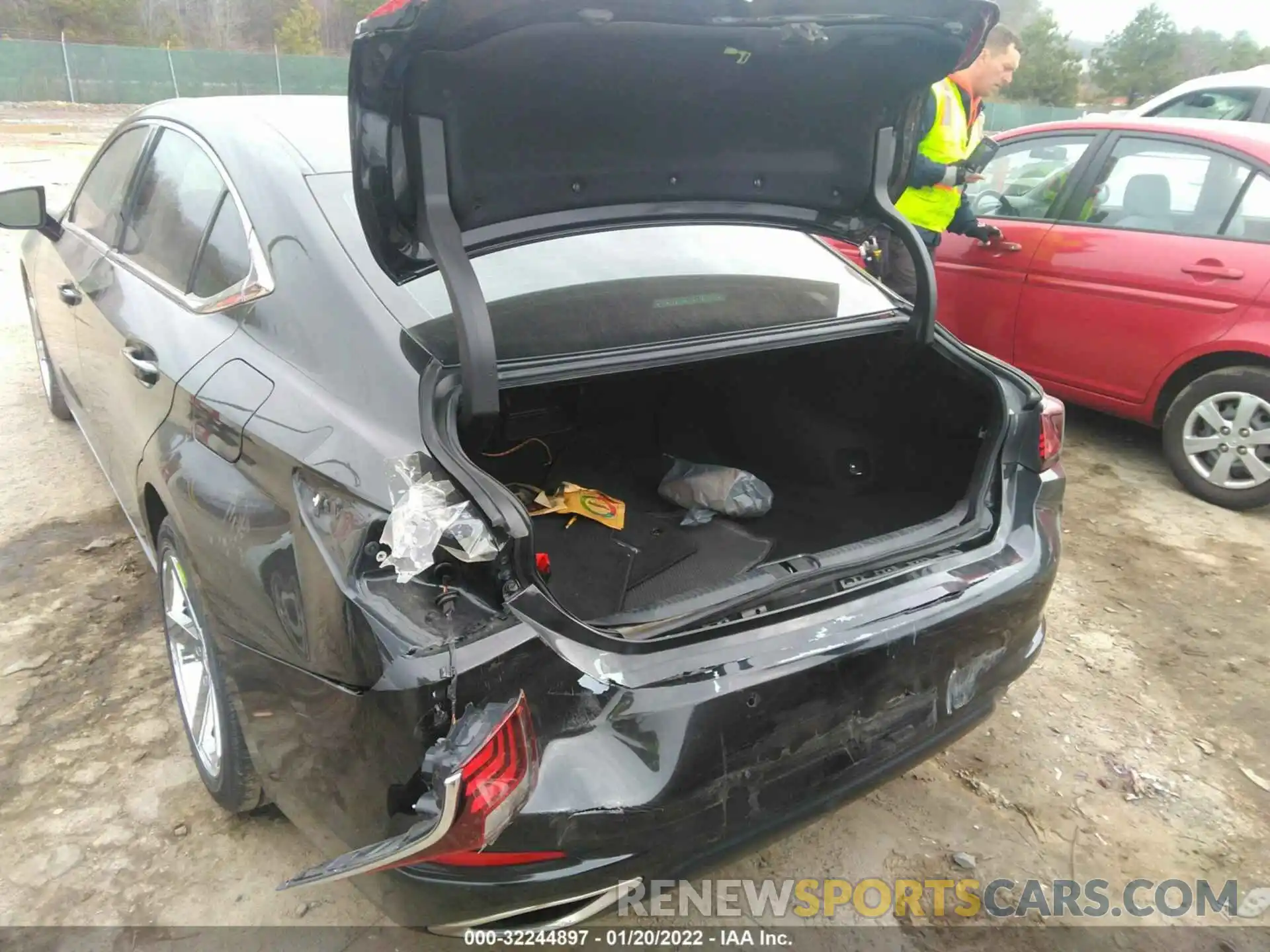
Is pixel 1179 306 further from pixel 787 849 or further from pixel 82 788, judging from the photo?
pixel 82 788

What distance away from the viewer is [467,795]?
1.19 m

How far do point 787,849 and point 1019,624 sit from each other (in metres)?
0.79

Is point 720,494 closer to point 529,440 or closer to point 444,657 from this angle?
point 529,440

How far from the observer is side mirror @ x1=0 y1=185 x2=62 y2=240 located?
2830mm

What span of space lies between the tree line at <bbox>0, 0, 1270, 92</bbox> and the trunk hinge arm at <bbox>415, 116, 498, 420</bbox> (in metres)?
29.5

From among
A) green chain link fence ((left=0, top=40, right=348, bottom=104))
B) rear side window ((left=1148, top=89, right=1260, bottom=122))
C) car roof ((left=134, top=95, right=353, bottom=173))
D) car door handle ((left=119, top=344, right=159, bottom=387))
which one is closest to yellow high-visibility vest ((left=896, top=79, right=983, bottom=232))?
car roof ((left=134, top=95, right=353, bottom=173))

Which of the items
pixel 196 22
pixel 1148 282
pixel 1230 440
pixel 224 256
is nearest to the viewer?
pixel 224 256

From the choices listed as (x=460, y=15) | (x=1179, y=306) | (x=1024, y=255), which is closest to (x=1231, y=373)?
(x=1179, y=306)

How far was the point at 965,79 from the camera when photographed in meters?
4.12

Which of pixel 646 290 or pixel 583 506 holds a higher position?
pixel 646 290

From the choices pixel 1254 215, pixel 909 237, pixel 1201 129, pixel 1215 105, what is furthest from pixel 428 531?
pixel 1215 105

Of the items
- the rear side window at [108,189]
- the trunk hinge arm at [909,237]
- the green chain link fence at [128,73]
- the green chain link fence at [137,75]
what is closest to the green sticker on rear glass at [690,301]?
the trunk hinge arm at [909,237]

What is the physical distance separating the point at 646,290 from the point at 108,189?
2.06 meters

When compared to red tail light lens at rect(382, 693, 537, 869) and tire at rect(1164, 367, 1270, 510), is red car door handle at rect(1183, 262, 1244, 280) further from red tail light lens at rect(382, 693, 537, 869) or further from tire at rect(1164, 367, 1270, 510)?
red tail light lens at rect(382, 693, 537, 869)
